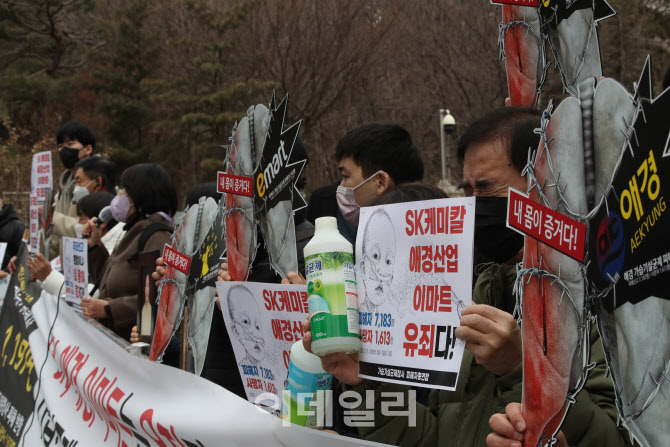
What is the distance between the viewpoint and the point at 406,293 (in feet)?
6.16

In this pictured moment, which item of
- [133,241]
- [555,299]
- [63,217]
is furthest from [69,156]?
[555,299]

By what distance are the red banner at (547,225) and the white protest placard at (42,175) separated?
4.95 m

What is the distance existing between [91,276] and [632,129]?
441 cm

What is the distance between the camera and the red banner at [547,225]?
146cm

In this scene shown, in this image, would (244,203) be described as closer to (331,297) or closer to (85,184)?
(331,297)

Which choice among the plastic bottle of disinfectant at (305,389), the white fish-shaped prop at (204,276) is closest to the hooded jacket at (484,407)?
the plastic bottle of disinfectant at (305,389)

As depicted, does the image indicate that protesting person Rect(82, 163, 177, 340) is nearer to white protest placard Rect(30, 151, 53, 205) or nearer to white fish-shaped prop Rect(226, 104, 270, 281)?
white fish-shaped prop Rect(226, 104, 270, 281)

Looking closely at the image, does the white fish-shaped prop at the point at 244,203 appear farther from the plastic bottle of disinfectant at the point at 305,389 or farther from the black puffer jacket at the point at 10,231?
the black puffer jacket at the point at 10,231

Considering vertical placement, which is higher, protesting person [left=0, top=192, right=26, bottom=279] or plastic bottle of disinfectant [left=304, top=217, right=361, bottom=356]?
plastic bottle of disinfectant [left=304, top=217, right=361, bottom=356]

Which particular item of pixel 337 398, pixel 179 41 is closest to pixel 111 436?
pixel 337 398

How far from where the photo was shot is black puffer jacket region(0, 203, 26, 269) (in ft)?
22.1

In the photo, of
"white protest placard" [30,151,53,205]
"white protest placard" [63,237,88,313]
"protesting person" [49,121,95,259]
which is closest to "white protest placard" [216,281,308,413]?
"white protest placard" [63,237,88,313]

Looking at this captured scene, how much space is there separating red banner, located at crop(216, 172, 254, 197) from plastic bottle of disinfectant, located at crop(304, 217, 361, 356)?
1240 mm

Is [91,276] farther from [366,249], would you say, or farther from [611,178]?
[611,178]
